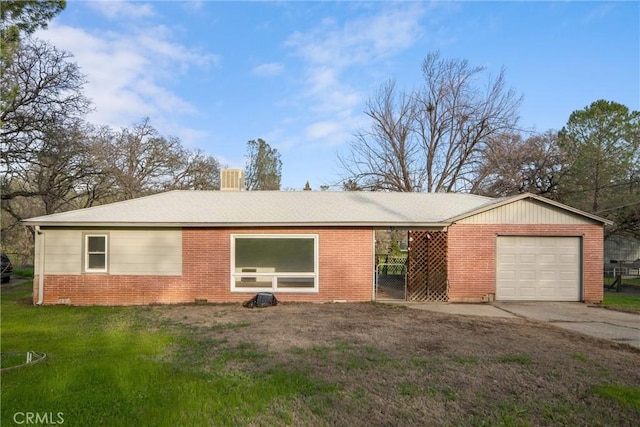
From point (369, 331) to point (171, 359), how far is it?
154 inches

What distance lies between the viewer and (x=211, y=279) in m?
12.0

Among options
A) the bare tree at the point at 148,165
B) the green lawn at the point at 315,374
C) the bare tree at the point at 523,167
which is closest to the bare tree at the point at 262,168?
the bare tree at the point at 148,165

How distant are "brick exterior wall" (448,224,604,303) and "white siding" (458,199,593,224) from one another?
5.9 inches

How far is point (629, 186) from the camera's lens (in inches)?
908

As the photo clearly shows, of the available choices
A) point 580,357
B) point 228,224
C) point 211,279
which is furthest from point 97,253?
point 580,357

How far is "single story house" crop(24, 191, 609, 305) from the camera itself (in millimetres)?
11883

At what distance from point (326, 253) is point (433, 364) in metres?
6.54

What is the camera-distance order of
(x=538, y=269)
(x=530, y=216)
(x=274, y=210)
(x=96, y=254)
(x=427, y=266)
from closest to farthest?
(x=96, y=254), (x=530, y=216), (x=538, y=269), (x=427, y=266), (x=274, y=210)

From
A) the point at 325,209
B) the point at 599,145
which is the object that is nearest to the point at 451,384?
the point at 325,209

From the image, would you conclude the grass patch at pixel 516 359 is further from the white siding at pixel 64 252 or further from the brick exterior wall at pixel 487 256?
the white siding at pixel 64 252

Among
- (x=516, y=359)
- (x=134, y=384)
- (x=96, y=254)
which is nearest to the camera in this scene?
(x=134, y=384)

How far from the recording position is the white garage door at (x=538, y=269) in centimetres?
1233

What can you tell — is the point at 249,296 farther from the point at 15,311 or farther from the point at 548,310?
the point at 548,310

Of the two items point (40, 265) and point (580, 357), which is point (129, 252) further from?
point (580, 357)
